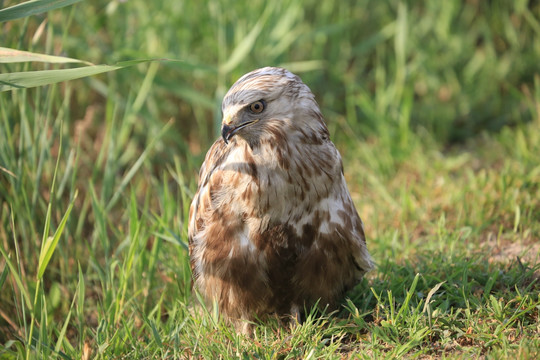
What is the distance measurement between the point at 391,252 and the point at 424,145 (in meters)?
1.67

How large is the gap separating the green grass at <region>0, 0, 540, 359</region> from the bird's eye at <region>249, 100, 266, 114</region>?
0.78 metres

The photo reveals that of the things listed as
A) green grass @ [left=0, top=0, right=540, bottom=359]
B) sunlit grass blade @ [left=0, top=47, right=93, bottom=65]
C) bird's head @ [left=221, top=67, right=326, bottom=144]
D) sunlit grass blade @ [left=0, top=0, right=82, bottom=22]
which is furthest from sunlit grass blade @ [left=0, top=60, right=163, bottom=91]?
bird's head @ [left=221, top=67, right=326, bottom=144]

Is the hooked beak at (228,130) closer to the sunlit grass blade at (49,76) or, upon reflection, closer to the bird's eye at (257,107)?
the bird's eye at (257,107)

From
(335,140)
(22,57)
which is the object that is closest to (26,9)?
(22,57)

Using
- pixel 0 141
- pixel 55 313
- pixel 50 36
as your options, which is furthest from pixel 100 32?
pixel 55 313

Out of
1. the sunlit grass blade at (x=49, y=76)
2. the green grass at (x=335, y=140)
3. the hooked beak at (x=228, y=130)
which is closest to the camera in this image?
the sunlit grass blade at (x=49, y=76)

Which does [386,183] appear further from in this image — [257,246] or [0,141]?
[0,141]

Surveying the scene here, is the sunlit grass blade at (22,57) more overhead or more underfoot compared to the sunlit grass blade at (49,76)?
more overhead

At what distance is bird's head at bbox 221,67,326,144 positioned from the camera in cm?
259

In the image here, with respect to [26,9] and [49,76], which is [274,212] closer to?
[49,76]

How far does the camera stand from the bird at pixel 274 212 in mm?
2615

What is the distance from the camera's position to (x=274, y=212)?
2645 millimetres

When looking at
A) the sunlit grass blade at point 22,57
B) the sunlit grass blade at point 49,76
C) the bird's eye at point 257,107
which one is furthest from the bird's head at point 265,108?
the sunlit grass blade at point 22,57

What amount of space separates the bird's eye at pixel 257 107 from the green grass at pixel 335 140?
0.78 meters
